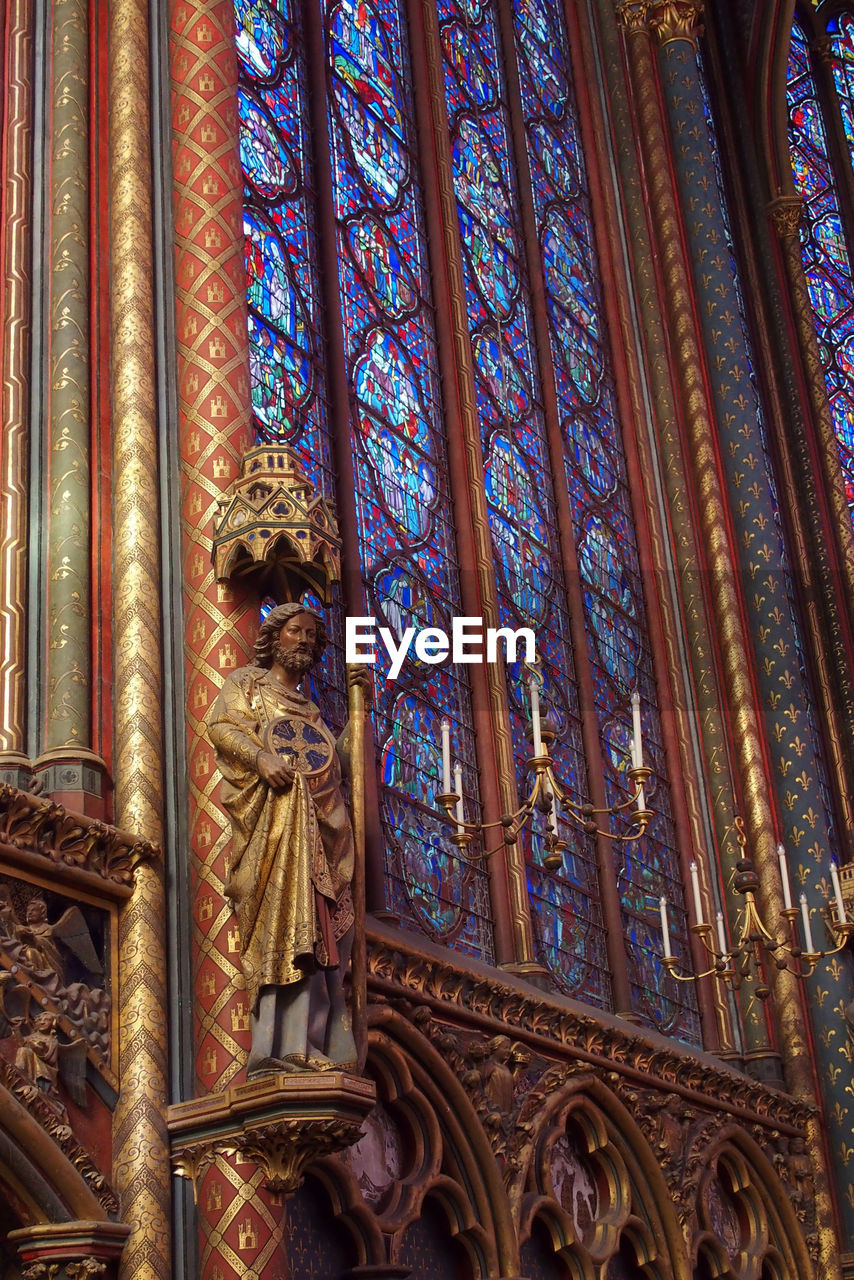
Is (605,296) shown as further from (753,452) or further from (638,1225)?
(638,1225)

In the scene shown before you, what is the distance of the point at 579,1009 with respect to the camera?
10.1 metres

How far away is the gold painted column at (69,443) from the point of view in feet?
23.6

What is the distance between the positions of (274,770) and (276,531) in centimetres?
119

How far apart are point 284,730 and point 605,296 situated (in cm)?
802

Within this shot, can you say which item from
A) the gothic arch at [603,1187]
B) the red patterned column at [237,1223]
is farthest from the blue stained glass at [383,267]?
the red patterned column at [237,1223]

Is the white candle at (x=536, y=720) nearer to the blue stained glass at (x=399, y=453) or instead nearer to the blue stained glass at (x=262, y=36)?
the blue stained glass at (x=399, y=453)

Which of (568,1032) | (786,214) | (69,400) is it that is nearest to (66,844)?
(69,400)

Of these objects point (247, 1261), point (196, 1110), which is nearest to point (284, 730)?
point (196, 1110)

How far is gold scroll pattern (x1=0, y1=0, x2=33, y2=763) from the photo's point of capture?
7.27m

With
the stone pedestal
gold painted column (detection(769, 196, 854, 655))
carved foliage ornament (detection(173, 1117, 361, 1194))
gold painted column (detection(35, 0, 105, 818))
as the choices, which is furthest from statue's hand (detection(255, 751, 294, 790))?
gold painted column (detection(769, 196, 854, 655))

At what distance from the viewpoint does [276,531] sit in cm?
766

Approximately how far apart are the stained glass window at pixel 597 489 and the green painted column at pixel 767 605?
89 centimetres

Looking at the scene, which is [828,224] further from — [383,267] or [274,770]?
[274,770]

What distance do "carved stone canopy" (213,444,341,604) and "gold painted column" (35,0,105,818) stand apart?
59 centimetres
